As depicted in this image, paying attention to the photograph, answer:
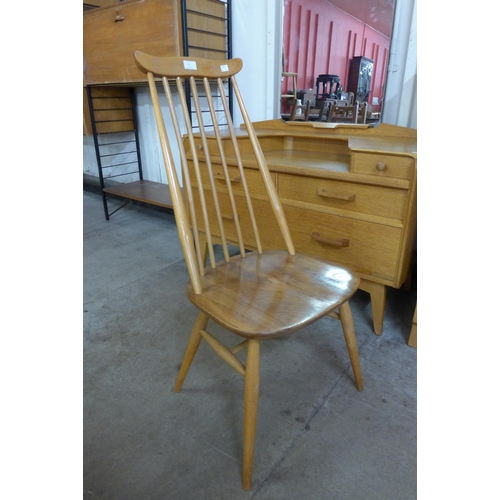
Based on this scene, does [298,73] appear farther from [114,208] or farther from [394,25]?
[114,208]

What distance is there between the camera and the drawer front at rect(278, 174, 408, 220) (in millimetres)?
1256

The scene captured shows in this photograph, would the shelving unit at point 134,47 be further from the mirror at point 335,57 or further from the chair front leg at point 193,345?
the chair front leg at point 193,345

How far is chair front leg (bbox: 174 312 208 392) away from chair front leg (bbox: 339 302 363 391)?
426mm

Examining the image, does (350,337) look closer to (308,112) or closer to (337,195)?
(337,195)

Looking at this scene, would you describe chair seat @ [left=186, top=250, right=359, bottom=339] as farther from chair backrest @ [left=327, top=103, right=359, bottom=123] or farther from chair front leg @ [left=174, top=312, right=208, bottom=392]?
chair backrest @ [left=327, top=103, right=359, bottom=123]

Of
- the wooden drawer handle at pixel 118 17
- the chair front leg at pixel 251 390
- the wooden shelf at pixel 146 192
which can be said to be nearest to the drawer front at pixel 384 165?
the chair front leg at pixel 251 390

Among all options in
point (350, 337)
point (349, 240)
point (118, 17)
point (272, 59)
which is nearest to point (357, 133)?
point (349, 240)

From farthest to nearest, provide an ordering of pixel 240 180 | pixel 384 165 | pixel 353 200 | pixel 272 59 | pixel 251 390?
pixel 272 59 < pixel 240 180 < pixel 353 200 < pixel 384 165 < pixel 251 390

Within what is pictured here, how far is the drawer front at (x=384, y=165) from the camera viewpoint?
3.90 feet

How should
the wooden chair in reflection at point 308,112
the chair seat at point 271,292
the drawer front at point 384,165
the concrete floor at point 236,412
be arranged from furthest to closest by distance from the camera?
the wooden chair in reflection at point 308,112 → the drawer front at point 384,165 → the concrete floor at point 236,412 → the chair seat at point 271,292

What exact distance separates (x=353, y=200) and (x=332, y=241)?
0.60 feet

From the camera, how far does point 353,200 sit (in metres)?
1.34

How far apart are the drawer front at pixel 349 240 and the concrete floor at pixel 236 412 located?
34 cm
